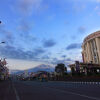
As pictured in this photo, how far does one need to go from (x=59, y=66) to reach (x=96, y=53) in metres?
38.0

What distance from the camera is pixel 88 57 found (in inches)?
5212

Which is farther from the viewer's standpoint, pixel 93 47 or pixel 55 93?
pixel 93 47

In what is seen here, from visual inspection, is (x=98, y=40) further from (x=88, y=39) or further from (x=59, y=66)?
(x=59, y=66)

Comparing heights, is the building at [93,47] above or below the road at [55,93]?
above

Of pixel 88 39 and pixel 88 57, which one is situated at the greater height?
pixel 88 39

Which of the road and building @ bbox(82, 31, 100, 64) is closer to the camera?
the road

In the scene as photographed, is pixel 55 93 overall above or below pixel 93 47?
below

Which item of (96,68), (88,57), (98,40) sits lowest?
(96,68)

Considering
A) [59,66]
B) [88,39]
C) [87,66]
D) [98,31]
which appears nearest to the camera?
[87,66]

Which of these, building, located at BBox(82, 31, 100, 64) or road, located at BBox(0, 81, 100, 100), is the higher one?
building, located at BBox(82, 31, 100, 64)

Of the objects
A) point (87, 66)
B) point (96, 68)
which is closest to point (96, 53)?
point (96, 68)

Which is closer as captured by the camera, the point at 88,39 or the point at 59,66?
the point at 88,39

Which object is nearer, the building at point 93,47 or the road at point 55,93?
the road at point 55,93

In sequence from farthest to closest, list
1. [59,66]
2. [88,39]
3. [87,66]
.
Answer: [59,66] < [88,39] < [87,66]
